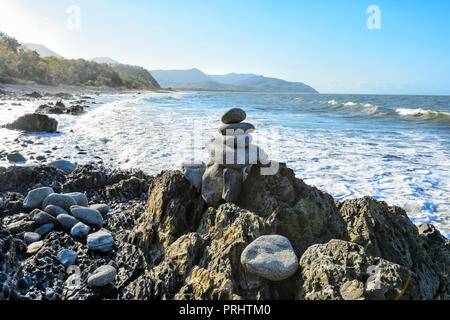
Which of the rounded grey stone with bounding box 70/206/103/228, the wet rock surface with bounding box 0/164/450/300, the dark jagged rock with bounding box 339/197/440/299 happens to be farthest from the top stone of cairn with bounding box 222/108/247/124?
the rounded grey stone with bounding box 70/206/103/228

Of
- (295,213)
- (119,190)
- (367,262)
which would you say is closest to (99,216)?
(119,190)

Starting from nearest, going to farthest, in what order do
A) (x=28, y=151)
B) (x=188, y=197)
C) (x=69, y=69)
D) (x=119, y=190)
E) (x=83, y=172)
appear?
(x=188, y=197) < (x=119, y=190) < (x=83, y=172) < (x=28, y=151) < (x=69, y=69)

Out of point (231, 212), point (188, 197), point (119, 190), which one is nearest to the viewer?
point (231, 212)

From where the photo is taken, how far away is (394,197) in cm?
639

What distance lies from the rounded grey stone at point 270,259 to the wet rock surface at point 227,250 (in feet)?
0.07

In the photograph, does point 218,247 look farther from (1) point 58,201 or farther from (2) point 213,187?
(1) point 58,201

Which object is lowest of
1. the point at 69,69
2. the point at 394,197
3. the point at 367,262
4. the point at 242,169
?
the point at 394,197

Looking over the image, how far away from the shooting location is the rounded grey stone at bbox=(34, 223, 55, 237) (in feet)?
13.5

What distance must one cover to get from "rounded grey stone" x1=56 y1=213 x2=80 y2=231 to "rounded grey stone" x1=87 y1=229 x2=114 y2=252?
0.59 meters

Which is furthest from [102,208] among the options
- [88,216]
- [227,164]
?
[227,164]

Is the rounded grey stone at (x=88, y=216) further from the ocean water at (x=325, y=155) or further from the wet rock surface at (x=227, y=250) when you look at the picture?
the ocean water at (x=325, y=155)

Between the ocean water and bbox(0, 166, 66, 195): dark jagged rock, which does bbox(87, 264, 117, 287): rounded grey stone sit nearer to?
bbox(0, 166, 66, 195): dark jagged rock
